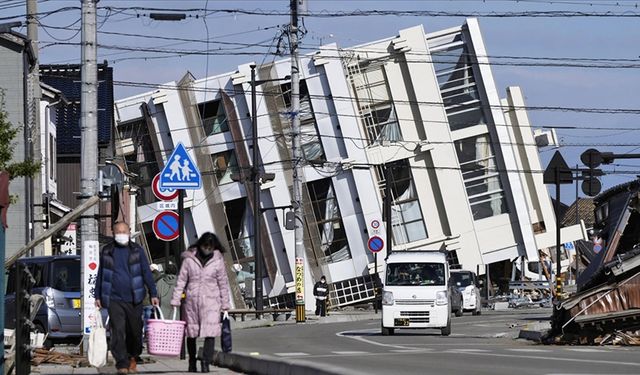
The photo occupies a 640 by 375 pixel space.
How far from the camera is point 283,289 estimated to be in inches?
2618

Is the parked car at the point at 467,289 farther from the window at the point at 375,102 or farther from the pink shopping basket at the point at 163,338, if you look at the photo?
the pink shopping basket at the point at 163,338

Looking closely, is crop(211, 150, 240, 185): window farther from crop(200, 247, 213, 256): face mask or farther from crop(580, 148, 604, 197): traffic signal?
crop(200, 247, 213, 256): face mask

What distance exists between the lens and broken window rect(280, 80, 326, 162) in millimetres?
64000

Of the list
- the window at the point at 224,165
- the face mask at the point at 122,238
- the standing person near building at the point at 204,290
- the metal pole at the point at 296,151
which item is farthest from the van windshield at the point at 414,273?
the window at the point at 224,165

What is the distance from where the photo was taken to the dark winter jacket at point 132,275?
1560 centimetres

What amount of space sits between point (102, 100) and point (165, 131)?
927cm

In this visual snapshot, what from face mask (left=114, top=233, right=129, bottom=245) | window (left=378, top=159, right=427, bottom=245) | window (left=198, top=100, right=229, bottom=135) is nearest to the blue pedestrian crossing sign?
face mask (left=114, top=233, right=129, bottom=245)

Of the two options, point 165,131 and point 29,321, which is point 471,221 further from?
point 29,321

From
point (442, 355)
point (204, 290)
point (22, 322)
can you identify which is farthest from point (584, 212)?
point (22, 322)

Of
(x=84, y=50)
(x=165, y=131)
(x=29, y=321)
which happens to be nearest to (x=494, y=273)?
(x=165, y=131)

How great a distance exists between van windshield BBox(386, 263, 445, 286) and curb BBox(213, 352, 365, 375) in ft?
54.4

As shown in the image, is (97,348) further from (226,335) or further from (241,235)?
(241,235)

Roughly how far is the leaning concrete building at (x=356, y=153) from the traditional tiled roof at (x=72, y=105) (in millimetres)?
7658

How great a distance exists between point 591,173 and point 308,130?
32.4 m
